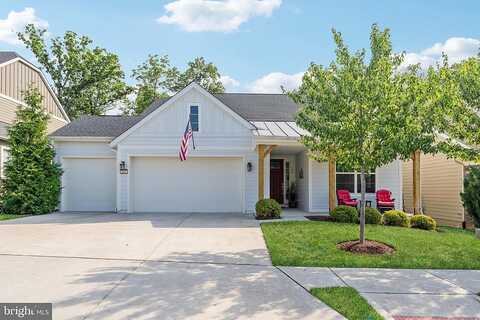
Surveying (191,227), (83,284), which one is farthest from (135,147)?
(83,284)

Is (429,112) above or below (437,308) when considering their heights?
above

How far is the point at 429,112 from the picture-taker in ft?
23.7

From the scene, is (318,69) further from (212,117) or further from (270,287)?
(212,117)

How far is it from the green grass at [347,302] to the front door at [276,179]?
12.4m

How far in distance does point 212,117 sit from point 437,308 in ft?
36.9

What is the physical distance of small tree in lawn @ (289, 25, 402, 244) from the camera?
731 cm

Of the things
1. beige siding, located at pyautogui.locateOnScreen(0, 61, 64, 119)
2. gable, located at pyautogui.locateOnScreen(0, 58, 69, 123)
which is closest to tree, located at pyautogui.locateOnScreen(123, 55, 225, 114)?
gable, located at pyautogui.locateOnScreen(0, 58, 69, 123)

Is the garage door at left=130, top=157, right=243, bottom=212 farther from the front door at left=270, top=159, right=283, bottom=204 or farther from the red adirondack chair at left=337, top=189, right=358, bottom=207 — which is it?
the red adirondack chair at left=337, top=189, right=358, bottom=207

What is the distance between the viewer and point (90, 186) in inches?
627

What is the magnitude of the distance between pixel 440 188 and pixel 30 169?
16898mm

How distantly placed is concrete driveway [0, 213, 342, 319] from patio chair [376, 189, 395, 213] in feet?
20.1

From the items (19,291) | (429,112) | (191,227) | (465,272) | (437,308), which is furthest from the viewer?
(191,227)

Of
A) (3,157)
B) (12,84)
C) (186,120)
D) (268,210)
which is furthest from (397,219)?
(12,84)

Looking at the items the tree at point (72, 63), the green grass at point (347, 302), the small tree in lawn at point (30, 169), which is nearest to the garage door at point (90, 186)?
the small tree in lawn at point (30, 169)
